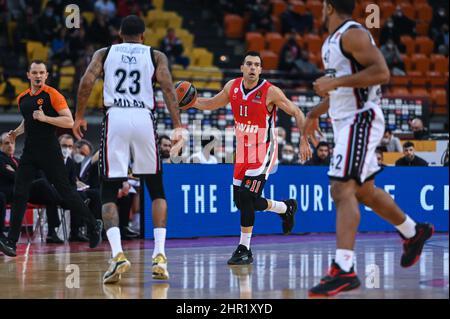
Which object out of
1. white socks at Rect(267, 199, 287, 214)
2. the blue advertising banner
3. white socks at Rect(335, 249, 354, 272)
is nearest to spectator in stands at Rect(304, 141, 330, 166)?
the blue advertising banner

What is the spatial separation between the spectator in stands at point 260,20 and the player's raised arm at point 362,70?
1633 centimetres

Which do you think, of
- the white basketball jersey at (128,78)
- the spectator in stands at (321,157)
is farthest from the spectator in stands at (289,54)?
the white basketball jersey at (128,78)

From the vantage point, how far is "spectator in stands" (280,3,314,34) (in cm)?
2312

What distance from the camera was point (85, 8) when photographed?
21.2 metres

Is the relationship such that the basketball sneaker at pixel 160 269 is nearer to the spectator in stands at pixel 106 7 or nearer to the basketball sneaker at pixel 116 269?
the basketball sneaker at pixel 116 269

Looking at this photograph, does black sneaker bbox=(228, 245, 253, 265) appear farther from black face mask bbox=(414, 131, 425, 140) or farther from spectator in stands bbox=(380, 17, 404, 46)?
spectator in stands bbox=(380, 17, 404, 46)

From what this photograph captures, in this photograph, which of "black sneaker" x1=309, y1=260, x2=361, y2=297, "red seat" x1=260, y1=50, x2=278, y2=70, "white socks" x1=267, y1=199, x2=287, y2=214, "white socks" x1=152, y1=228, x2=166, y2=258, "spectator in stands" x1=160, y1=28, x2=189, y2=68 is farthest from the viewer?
"red seat" x1=260, y1=50, x2=278, y2=70

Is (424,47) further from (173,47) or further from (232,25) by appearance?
(173,47)

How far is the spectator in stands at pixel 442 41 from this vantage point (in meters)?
24.4

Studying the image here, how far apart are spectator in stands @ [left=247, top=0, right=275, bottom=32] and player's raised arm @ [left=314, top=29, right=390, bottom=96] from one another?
16.3m

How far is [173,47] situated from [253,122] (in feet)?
34.5

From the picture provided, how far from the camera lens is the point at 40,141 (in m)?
10.4
